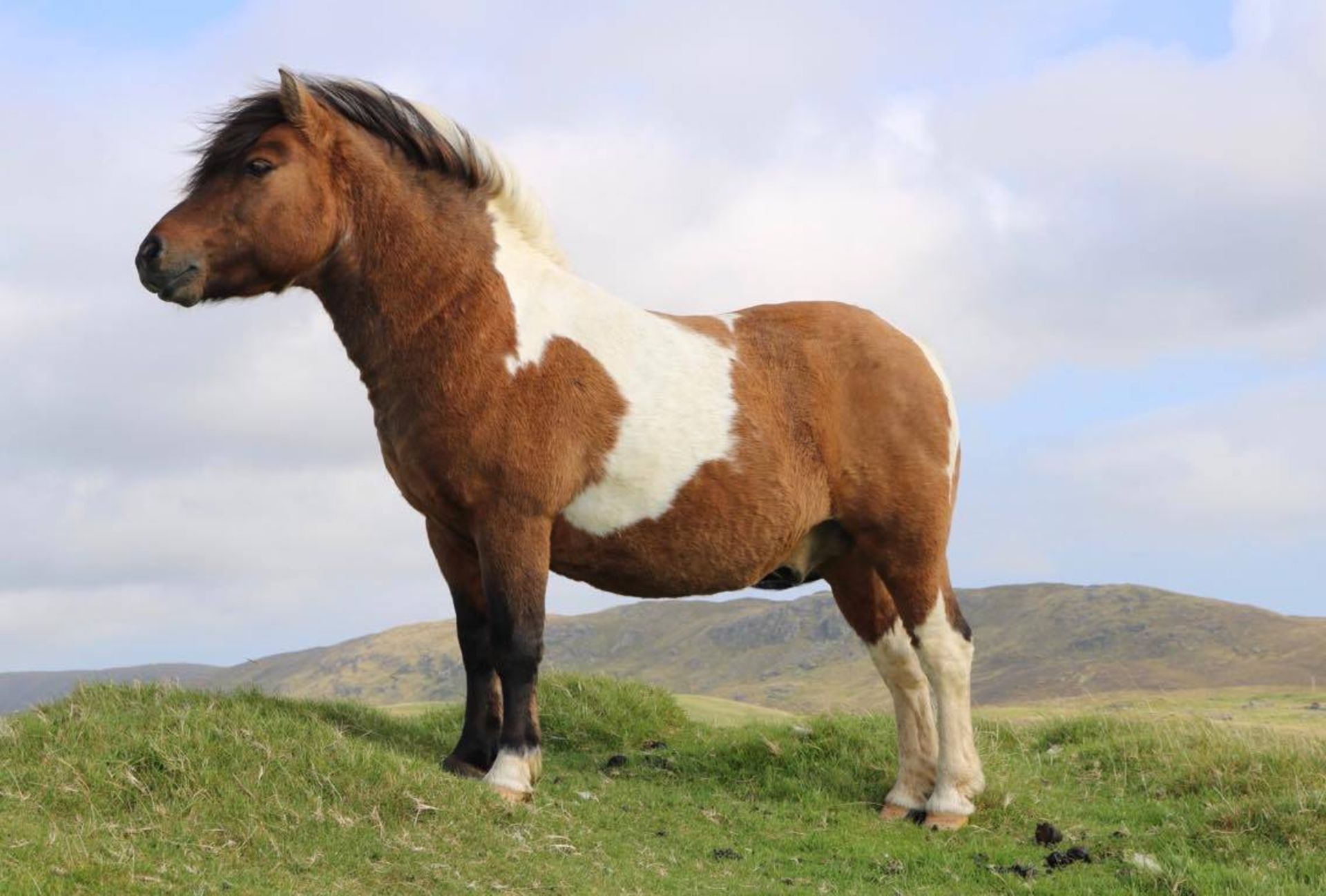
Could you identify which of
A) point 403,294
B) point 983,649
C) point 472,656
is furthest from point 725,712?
point 983,649

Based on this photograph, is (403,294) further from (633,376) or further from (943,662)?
(943,662)

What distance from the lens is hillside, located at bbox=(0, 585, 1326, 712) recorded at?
43.9 metres

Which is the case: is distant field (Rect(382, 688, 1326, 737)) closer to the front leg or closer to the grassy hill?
the front leg

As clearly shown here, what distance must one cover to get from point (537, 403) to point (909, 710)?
3482 mm

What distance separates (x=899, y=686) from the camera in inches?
332

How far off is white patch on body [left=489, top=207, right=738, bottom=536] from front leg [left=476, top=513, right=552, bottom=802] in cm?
36

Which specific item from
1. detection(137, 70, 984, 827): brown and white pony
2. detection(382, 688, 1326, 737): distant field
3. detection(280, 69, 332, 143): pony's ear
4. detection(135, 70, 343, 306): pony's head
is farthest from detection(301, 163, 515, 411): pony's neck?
detection(382, 688, 1326, 737): distant field

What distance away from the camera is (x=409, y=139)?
7.43 m

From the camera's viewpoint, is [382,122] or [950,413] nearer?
[382,122]

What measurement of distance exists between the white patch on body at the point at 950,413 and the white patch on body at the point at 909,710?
109 cm

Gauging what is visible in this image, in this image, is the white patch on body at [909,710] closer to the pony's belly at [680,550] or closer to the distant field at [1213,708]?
the pony's belly at [680,550]

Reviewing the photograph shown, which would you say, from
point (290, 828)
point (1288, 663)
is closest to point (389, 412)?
point (290, 828)

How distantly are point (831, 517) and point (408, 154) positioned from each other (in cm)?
346

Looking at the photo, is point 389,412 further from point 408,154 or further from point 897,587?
point 897,587
